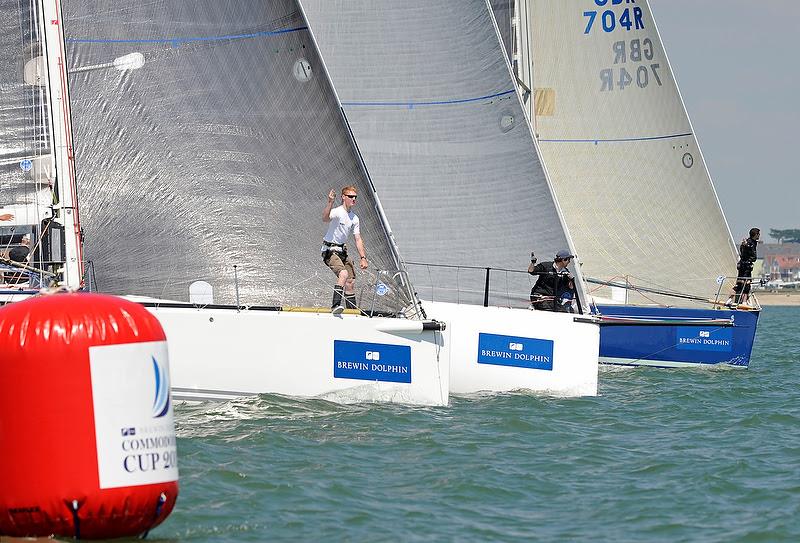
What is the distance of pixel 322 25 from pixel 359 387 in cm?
620

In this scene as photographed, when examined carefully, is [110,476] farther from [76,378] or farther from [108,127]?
[108,127]

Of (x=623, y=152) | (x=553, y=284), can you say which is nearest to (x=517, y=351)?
(x=553, y=284)

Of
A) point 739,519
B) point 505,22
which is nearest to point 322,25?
point 505,22

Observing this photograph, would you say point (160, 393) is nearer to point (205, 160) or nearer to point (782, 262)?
point (205, 160)

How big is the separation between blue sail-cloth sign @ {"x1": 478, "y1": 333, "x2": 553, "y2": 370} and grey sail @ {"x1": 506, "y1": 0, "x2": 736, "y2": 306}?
735 centimetres

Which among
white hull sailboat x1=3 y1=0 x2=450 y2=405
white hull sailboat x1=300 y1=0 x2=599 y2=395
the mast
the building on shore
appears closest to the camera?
the mast

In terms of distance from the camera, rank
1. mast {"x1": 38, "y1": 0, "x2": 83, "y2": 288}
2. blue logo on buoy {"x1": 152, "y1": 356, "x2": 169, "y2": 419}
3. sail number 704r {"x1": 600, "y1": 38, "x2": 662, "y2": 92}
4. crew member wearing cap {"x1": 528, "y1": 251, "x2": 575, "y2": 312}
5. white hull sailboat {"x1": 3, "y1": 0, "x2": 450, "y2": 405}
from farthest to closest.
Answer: sail number 704r {"x1": 600, "y1": 38, "x2": 662, "y2": 92}, crew member wearing cap {"x1": 528, "y1": 251, "x2": 575, "y2": 312}, white hull sailboat {"x1": 3, "y1": 0, "x2": 450, "y2": 405}, mast {"x1": 38, "y1": 0, "x2": 83, "y2": 288}, blue logo on buoy {"x1": 152, "y1": 356, "x2": 169, "y2": 419}

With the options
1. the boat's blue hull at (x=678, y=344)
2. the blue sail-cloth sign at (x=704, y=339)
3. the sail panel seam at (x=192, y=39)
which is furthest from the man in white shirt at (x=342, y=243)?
the blue sail-cloth sign at (x=704, y=339)

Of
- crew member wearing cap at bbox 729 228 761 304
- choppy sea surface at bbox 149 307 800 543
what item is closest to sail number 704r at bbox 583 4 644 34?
crew member wearing cap at bbox 729 228 761 304

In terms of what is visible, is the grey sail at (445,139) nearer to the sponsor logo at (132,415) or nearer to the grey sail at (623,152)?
the grey sail at (623,152)

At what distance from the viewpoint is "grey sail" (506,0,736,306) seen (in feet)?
63.2

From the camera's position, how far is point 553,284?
13828 millimetres

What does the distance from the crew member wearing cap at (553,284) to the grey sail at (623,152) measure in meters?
5.73

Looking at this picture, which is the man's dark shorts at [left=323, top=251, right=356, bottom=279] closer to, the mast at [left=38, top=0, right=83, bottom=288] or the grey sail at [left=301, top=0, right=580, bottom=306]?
the mast at [left=38, top=0, right=83, bottom=288]
